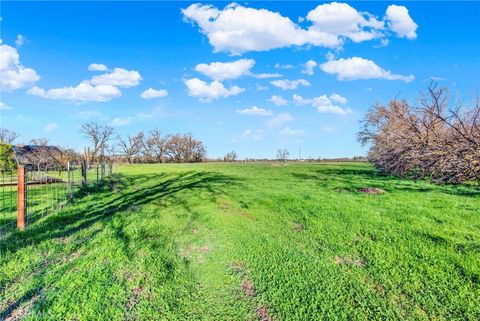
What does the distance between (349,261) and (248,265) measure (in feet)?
6.54

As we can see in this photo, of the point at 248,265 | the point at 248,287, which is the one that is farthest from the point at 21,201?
the point at 248,287

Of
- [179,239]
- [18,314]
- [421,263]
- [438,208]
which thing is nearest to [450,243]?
[421,263]

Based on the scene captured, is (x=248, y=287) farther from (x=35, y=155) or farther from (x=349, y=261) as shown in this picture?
Result: (x=35, y=155)

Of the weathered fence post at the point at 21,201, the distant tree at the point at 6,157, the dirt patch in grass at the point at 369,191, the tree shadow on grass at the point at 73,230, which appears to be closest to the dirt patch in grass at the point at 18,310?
the tree shadow on grass at the point at 73,230

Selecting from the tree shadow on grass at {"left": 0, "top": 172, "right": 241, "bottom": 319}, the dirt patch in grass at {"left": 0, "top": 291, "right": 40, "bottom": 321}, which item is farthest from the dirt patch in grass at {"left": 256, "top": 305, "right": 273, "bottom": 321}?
the dirt patch in grass at {"left": 0, "top": 291, "right": 40, "bottom": 321}

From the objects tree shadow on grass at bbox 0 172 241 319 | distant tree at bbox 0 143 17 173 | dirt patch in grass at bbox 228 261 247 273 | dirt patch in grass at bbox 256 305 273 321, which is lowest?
dirt patch in grass at bbox 256 305 273 321

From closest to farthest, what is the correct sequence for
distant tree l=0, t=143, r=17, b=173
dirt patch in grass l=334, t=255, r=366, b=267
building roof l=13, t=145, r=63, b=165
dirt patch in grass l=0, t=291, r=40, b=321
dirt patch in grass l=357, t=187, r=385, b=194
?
dirt patch in grass l=0, t=291, r=40, b=321 → dirt patch in grass l=334, t=255, r=366, b=267 → dirt patch in grass l=357, t=187, r=385, b=194 → distant tree l=0, t=143, r=17, b=173 → building roof l=13, t=145, r=63, b=165

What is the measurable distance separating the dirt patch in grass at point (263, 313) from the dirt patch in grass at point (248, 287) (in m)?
0.35

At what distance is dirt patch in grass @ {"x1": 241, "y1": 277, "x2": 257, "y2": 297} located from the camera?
5016mm

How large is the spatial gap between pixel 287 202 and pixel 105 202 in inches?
270

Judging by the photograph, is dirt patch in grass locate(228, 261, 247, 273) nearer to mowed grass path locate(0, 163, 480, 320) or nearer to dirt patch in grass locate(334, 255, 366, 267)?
mowed grass path locate(0, 163, 480, 320)

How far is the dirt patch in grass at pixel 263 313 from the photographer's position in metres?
4.41

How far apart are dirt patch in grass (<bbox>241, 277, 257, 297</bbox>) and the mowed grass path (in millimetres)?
32

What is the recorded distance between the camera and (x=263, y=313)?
14.8 ft
